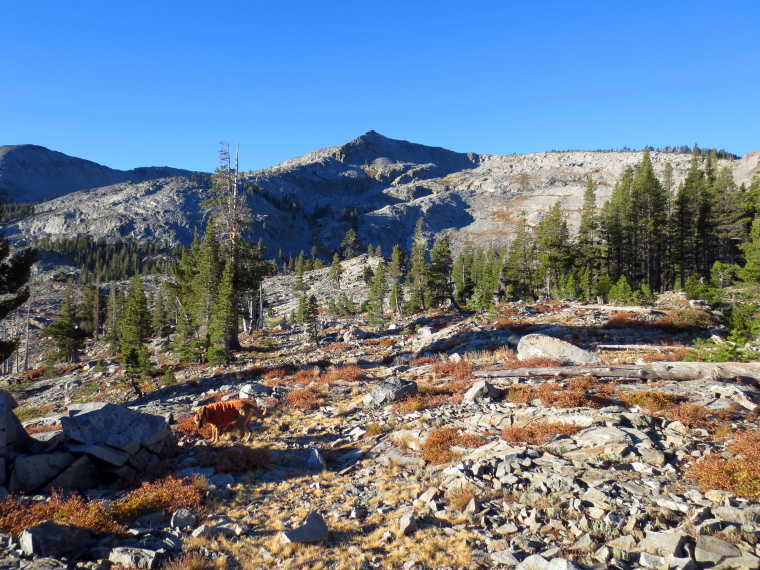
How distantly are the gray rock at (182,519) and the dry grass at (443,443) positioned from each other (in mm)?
4822

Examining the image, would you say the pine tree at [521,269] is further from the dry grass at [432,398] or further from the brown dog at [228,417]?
the brown dog at [228,417]

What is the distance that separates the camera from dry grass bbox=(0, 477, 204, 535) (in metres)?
6.27

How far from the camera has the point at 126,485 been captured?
28.1ft

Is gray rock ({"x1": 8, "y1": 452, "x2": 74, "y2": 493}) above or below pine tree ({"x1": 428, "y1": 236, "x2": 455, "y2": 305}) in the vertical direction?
below

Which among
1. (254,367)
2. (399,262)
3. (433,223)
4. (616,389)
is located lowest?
(254,367)

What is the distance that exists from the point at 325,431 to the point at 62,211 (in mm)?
224694

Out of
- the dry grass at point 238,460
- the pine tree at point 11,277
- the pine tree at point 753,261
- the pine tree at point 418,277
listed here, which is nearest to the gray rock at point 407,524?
the dry grass at point 238,460

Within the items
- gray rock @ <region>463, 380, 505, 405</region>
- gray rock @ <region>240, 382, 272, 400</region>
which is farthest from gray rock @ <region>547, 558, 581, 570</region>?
gray rock @ <region>240, 382, 272, 400</region>

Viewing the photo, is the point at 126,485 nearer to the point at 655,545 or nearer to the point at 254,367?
the point at 655,545

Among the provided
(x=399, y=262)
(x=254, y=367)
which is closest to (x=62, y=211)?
(x=399, y=262)

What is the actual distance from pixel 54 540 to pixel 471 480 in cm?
666

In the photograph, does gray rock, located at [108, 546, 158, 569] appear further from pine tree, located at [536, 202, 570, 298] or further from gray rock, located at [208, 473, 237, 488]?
pine tree, located at [536, 202, 570, 298]

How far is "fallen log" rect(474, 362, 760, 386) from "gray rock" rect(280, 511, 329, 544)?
10.1 metres

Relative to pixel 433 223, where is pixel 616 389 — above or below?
below
